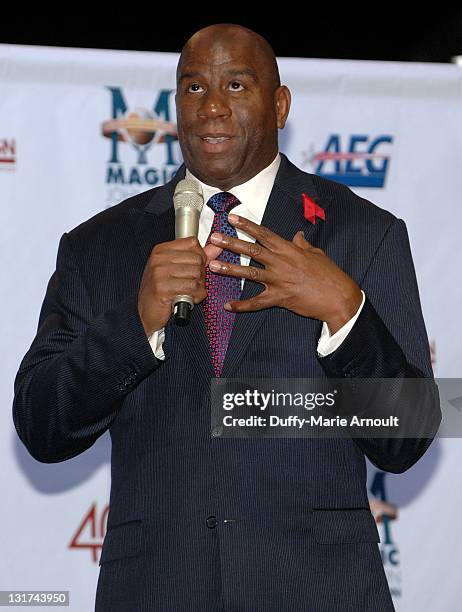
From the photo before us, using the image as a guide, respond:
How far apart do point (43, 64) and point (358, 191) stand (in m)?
1.32

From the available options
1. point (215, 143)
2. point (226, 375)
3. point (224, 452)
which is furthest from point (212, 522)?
point (215, 143)

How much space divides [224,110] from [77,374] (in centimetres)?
83

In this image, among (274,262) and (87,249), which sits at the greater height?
(87,249)

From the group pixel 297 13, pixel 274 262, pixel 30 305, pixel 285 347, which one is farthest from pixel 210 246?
pixel 297 13

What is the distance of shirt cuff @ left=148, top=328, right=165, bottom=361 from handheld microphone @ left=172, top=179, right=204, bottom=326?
0.20 metres

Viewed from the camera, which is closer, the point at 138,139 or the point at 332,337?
the point at 332,337

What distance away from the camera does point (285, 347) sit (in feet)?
8.54

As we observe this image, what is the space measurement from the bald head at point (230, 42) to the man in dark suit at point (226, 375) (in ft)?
0.64

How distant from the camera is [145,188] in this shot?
4.08 metres

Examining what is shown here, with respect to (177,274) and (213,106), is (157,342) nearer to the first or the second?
(177,274)

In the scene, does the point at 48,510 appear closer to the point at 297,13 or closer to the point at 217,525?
the point at 217,525

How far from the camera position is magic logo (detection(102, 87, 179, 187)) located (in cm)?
408

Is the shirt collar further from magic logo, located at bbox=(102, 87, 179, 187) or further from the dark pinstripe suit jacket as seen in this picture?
magic logo, located at bbox=(102, 87, 179, 187)

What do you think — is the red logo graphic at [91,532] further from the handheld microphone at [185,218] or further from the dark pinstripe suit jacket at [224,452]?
the handheld microphone at [185,218]
